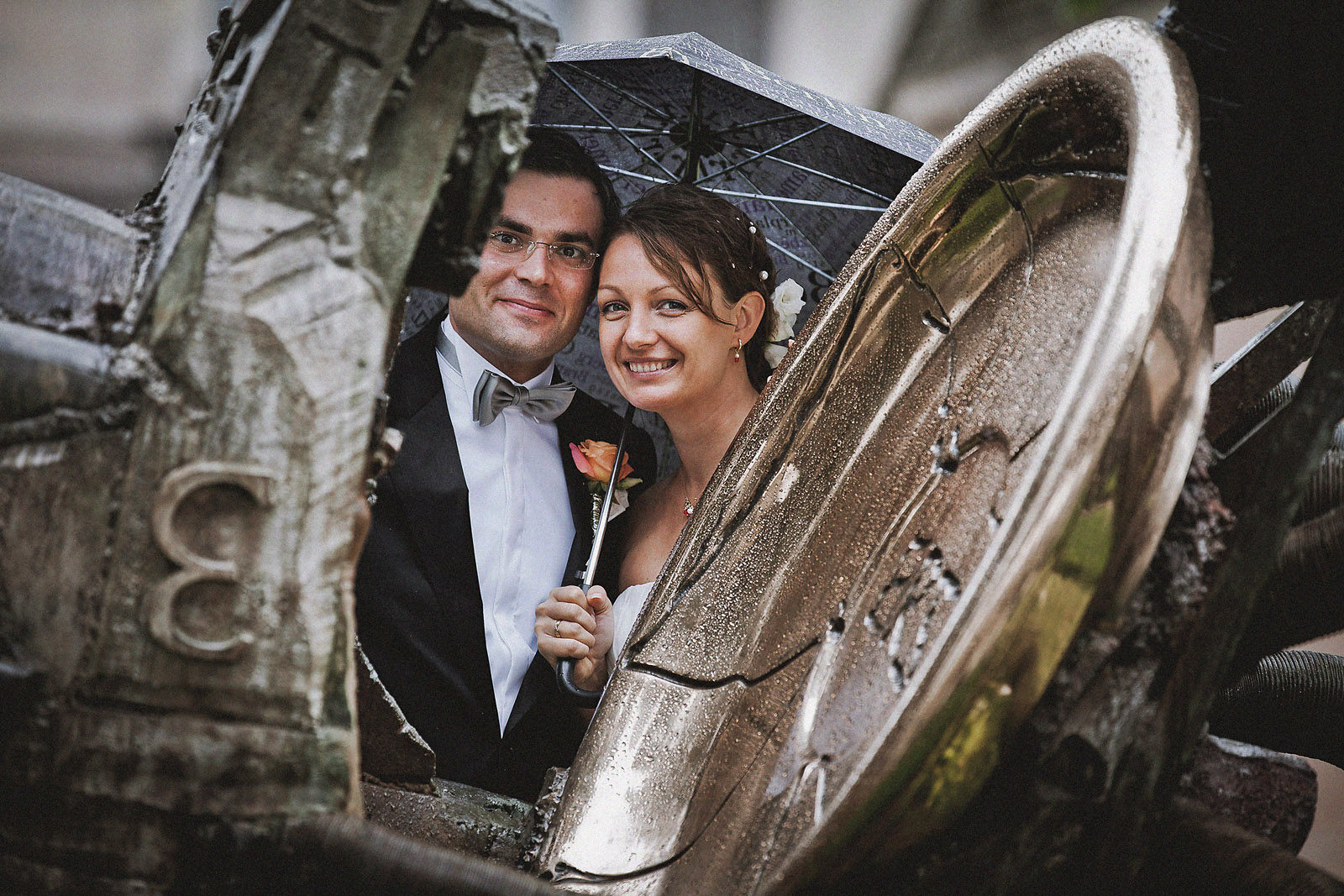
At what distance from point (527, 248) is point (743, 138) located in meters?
0.44

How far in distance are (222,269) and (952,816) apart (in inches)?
18.4

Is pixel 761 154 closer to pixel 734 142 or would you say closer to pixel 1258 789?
pixel 734 142

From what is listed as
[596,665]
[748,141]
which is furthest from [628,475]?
[748,141]

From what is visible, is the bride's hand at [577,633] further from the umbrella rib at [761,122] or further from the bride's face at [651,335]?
the umbrella rib at [761,122]

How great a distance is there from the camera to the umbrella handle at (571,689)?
133 cm

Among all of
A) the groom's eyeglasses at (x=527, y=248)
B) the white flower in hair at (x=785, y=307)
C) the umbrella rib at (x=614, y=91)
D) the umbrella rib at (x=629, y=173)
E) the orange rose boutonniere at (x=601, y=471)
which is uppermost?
the umbrella rib at (x=614, y=91)

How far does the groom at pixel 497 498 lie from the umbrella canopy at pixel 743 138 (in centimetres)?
10

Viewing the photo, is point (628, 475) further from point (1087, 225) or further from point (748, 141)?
point (1087, 225)

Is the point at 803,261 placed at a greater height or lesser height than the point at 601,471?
greater

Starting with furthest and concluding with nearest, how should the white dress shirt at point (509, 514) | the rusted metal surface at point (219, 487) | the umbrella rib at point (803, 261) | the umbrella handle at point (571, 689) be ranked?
1. the umbrella rib at point (803, 261)
2. the white dress shirt at point (509, 514)
3. the umbrella handle at point (571, 689)
4. the rusted metal surface at point (219, 487)

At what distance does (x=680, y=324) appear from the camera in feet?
5.15

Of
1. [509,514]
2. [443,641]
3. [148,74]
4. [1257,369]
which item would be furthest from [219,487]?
[148,74]

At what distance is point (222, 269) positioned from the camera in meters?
0.50

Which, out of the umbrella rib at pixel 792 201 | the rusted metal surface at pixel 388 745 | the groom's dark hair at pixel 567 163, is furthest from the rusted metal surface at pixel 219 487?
the umbrella rib at pixel 792 201
